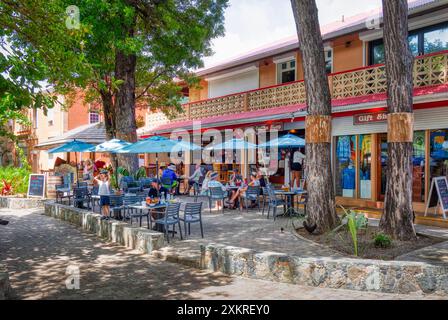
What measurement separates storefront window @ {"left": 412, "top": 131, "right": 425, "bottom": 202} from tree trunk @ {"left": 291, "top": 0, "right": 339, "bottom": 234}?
510 cm

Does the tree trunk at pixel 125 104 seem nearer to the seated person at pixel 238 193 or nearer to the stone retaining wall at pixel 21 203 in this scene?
the stone retaining wall at pixel 21 203

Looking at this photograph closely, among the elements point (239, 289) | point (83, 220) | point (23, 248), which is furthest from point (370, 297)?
point (83, 220)

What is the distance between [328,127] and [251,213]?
5196 mm

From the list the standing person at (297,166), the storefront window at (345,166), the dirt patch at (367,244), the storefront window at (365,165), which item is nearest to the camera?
the dirt patch at (367,244)

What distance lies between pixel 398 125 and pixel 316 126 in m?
1.78

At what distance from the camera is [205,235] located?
9.84 m

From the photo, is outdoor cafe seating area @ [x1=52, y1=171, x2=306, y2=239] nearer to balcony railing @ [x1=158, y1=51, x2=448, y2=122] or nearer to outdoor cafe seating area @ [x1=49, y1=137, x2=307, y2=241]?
outdoor cafe seating area @ [x1=49, y1=137, x2=307, y2=241]

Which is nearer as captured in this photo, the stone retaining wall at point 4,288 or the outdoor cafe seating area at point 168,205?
the stone retaining wall at point 4,288

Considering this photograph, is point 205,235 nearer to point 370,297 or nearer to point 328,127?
point 328,127

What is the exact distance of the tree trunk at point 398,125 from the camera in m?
8.26

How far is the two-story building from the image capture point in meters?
12.5

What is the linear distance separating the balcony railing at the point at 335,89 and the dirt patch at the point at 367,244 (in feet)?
19.8

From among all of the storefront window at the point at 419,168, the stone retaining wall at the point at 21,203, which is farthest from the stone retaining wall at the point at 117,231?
the storefront window at the point at 419,168

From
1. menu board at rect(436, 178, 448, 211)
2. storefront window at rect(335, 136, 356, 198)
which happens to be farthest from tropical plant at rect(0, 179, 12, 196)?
menu board at rect(436, 178, 448, 211)
